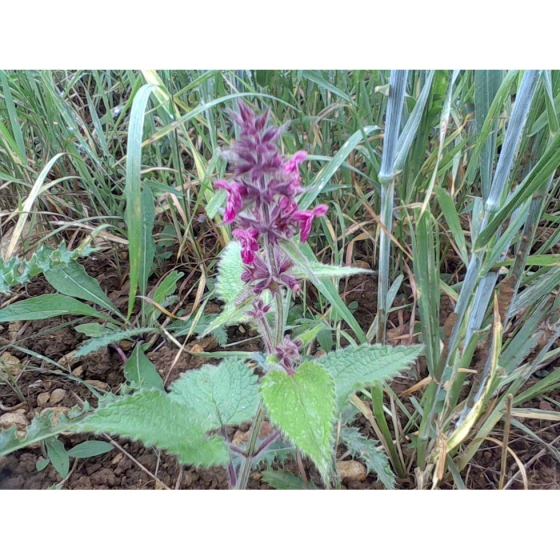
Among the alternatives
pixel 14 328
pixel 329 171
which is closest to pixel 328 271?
pixel 329 171

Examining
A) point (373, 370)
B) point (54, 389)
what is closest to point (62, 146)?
point (54, 389)

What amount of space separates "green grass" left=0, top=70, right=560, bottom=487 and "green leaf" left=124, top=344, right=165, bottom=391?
0.42 ft

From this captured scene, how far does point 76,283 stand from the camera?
940 mm

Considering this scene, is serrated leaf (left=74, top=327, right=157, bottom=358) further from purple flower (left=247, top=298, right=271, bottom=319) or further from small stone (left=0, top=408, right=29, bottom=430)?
purple flower (left=247, top=298, right=271, bottom=319)

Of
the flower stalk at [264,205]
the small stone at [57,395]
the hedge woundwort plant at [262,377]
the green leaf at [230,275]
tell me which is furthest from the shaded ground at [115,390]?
the flower stalk at [264,205]

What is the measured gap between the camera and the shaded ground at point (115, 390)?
750mm

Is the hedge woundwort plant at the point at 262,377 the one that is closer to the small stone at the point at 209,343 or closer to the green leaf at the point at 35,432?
the green leaf at the point at 35,432

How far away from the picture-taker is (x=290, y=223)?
1.58 feet

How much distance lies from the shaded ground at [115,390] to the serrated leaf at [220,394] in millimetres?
153

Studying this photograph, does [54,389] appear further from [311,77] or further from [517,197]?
[517,197]

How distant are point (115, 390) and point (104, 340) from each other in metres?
0.09

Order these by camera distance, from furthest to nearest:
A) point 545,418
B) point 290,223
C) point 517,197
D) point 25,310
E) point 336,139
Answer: point 336,139, point 25,310, point 545,418, point 517,197, point 290,223

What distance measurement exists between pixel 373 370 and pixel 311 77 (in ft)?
1.60

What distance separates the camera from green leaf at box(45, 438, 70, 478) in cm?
74
